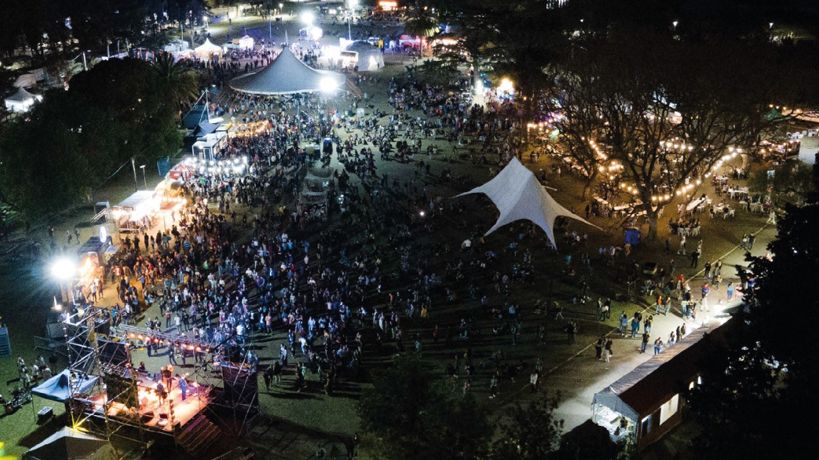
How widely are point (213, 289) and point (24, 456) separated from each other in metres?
9.55

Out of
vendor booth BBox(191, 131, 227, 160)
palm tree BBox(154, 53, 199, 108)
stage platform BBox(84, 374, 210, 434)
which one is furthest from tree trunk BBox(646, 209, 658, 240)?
palm tree BBox(154, 53, 199, 108)

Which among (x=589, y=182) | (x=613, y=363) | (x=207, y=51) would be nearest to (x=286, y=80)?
(x=589, y=182)

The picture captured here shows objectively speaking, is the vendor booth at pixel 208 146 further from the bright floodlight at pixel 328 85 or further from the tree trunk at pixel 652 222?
the tree trunk at pixel 652 222

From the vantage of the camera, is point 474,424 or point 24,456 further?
point 24,456

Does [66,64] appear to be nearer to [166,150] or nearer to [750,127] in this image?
[166,150]

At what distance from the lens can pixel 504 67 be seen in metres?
43.0

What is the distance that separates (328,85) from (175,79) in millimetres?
9901

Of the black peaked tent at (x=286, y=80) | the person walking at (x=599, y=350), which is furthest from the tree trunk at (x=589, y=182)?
the black peaked tent at (x=286, y=80)

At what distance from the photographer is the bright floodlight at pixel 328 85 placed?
4669 cm

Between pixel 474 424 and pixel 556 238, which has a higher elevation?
pixel 474 424

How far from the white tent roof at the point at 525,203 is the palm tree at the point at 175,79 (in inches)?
922

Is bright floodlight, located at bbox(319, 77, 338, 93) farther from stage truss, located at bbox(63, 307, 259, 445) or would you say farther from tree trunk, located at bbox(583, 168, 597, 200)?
stage truss, located at bbox(63, 307, 259, 445)

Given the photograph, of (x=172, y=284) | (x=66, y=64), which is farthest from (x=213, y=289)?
(x=66, y=64)

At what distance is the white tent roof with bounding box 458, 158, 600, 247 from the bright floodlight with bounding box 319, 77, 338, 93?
18269mm
